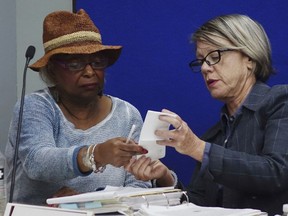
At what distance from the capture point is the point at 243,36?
1.67 m

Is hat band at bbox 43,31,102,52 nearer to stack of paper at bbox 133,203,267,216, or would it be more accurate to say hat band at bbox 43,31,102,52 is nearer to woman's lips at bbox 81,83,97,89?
woman's lips at bbox 81,83,97,89

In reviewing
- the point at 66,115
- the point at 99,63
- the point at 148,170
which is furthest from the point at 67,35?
the point at 148,170

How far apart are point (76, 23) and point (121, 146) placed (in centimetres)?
54

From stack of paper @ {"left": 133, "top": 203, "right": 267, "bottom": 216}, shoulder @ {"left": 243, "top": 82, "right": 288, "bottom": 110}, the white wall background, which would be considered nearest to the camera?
stack of paper @ {"left": 133, "top": 203, "right": 267, "bottom": 216}

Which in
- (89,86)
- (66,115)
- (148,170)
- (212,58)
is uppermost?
(212,58)

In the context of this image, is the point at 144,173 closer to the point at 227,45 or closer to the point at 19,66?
the point at 227,45

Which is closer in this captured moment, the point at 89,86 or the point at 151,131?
the point at 151,131

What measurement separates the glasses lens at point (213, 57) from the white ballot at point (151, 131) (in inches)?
17.5

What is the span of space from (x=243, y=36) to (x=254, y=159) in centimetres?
42

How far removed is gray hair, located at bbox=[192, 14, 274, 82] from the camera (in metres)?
1.67

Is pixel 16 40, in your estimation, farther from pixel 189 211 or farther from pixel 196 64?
pixel 189 211

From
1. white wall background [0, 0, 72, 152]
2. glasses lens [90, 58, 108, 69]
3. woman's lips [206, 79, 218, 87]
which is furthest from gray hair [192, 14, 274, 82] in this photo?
white wall background [0, 0, 72, 152]

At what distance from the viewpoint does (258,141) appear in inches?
61.8

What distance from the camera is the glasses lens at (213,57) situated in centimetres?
168
